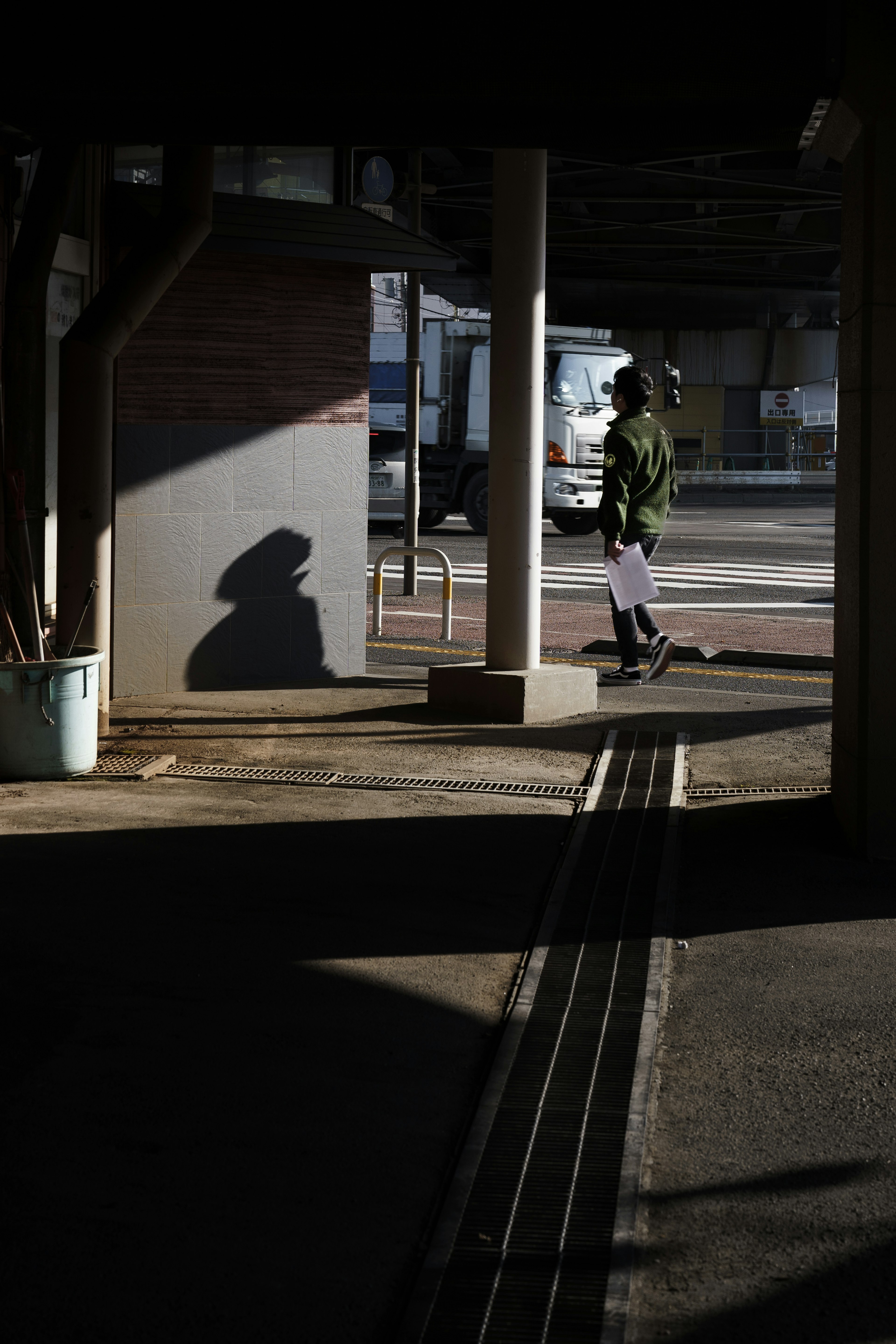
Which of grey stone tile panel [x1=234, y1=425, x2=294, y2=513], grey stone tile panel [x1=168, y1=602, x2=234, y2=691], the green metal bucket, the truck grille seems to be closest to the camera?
the green metal bucket

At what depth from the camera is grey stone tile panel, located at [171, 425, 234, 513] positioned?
32.1 ft

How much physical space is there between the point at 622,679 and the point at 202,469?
10.6 feet

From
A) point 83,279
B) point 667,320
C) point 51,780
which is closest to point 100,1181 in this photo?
point 51,780

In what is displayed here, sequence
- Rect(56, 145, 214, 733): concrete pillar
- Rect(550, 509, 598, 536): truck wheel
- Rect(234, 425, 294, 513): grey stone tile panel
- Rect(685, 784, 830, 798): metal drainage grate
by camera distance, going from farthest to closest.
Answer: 1. Rect(550, 509, 598, 536): truck wheel
2. Rect(234, 425, 294, 513): grey stone tile panel
3. Rect(56, 145, 214, 733): concrete pillar
4. Rect(685, 784, 830, 798): metal drainage grate

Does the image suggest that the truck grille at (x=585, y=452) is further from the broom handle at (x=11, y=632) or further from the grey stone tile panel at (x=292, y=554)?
the broom handle at (x=11, y=632)

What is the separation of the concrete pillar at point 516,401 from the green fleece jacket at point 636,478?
4.26 ft

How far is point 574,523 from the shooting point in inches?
1043

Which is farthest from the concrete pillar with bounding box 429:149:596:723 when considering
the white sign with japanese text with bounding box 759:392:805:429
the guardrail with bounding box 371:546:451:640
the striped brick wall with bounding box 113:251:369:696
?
the white sign with japanese text with bounding box 759:392:805:429

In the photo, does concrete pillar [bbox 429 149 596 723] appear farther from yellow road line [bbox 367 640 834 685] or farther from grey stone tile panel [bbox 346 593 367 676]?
grey stone tile panel [bbox 346 593 367 676]

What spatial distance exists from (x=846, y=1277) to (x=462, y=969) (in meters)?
1.99

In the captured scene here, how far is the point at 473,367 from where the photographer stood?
25.6 metres

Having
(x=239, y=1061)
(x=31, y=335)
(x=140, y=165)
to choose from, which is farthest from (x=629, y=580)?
(x=239, y=1061)

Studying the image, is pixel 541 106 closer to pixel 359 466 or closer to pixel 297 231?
pixel 297 231

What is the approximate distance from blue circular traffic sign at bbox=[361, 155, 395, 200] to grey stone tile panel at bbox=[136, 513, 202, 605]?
3415 mm
